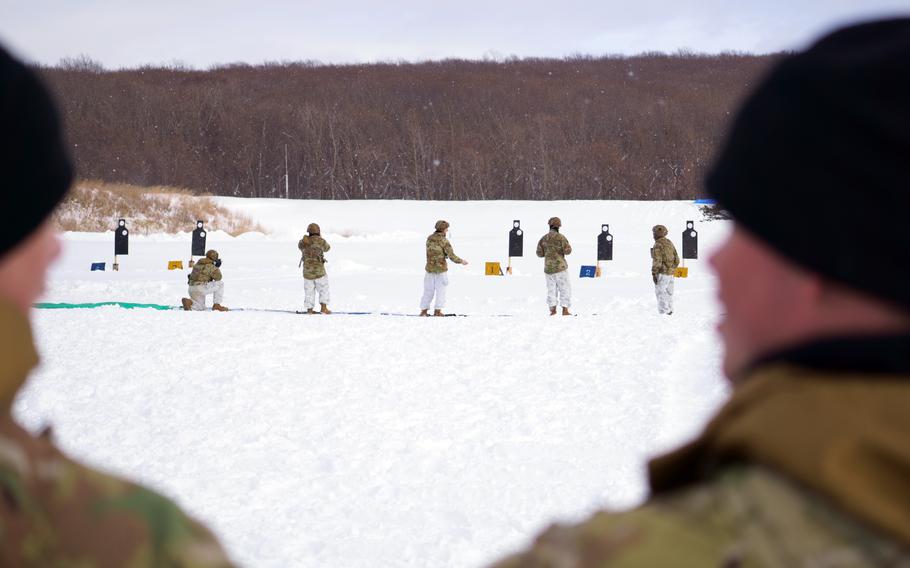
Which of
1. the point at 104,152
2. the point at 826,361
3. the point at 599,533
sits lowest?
the point at 599,533

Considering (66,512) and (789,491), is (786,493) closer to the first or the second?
(789,491)

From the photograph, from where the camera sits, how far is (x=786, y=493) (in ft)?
2.81

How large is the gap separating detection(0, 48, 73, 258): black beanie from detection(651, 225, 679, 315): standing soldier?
1295cm

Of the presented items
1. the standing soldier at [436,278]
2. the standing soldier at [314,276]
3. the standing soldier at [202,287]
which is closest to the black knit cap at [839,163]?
the standing soldier at [436,278]

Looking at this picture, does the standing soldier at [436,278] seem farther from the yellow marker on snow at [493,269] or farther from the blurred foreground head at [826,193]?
the blurred foreground head at [826,193]

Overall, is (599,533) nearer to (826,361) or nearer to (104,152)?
(826,361)

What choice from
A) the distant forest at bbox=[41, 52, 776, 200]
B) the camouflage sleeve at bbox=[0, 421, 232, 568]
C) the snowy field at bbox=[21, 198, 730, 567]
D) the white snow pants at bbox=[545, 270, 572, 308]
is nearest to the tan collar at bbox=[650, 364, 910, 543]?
the camouflage sleeve at bbox=[0, 421, 232, 568]

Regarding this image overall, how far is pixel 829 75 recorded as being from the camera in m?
0.91

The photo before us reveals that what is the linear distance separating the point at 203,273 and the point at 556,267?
5102mm

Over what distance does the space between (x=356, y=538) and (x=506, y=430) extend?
2048mm

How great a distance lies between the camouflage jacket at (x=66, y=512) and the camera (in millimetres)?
990

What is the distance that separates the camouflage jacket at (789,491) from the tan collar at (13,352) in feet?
1.78

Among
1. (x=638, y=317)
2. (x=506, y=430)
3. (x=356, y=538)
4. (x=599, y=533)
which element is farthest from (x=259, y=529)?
(x=638, y=317)

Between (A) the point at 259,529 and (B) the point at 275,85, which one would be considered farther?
(B) the point at 275,85
